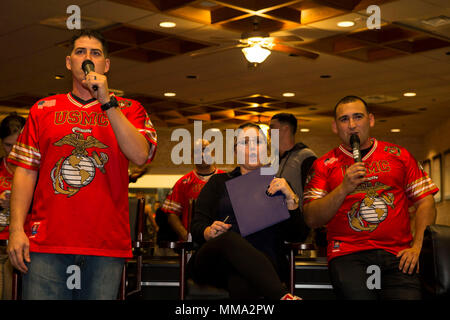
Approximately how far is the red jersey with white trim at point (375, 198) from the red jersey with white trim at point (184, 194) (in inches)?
90.9

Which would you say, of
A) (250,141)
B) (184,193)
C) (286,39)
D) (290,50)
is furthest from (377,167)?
(290,50)

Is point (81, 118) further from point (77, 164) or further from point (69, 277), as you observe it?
point (69, 277)

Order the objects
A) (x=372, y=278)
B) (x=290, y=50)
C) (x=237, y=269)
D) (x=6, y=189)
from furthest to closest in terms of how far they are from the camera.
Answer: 1. (x=290, y=50)
2. (x=6, y=189)
3. (x=372, y=278)
4. (x=237, y=269)

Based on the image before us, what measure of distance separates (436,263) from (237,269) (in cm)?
94

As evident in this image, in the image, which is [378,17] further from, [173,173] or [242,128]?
[173,173]

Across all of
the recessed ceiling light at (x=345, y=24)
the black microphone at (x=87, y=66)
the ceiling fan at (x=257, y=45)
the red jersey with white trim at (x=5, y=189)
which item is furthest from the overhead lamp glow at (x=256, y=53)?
the black microphone at (x=87, y=66)

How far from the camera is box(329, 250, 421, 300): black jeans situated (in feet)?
8.13

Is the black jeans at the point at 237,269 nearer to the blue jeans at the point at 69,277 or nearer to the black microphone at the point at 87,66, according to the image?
the blue jeans at the point at 69,277

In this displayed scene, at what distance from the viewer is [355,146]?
8.30ft

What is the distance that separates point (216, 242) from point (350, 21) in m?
4.58

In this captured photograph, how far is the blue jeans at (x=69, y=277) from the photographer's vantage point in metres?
1.72

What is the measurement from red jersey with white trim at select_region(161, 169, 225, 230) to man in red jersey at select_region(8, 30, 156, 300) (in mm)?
3050

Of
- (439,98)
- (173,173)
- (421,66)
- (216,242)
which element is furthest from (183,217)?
(173,173)

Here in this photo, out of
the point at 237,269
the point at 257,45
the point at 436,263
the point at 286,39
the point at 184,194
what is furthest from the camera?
the point at 257,45
